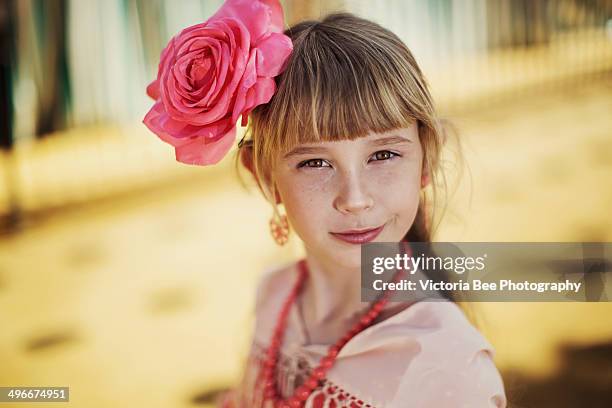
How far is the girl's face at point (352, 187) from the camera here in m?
0.78

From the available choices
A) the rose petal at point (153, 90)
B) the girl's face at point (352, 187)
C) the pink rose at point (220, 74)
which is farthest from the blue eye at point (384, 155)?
the rose petal at point (153, 90)

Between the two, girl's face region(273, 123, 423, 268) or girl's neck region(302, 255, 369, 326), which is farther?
girl's neck region(302, 255, 369, 326)

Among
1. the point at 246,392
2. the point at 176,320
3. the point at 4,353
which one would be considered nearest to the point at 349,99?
the point at 246,392

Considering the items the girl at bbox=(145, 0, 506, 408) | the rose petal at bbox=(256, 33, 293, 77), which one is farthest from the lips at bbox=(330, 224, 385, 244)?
the rose petal at bbox=(256, 33, 293, 77)

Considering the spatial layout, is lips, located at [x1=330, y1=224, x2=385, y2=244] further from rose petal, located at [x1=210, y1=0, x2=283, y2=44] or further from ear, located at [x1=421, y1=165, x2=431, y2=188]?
rose petal, located at [x1=210, y1=0, x2=283, y2=44]

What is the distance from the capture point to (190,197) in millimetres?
3059

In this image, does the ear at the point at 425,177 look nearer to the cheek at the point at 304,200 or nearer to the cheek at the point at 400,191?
the cheek at the point at 400,191

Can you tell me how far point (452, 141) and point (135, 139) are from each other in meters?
2.93

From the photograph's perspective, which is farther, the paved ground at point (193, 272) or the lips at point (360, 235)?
the paved ground at point (193, 272)

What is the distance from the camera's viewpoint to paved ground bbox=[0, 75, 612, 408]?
5.73 feet

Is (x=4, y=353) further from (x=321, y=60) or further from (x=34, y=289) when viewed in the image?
(x=321, y=60)

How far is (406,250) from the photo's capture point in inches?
37.0

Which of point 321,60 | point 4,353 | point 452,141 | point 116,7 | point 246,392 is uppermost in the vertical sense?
point 116,7

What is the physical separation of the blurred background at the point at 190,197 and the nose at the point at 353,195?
25 centimetres
